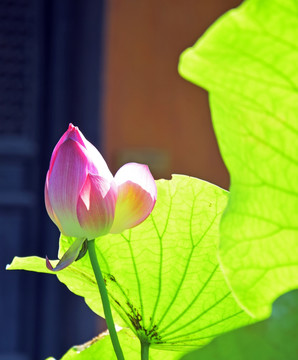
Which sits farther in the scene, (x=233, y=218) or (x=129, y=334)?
(x=129, y=334)

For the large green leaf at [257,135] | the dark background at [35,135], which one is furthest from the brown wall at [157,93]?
the large green leaf at [257,135]

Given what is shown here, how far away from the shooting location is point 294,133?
6.9 inches

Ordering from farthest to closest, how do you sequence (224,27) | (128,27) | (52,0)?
(52,0) < (128,27) < (224,27)

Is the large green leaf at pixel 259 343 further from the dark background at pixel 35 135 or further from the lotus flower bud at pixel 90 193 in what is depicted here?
the dark background at pixel 35 135

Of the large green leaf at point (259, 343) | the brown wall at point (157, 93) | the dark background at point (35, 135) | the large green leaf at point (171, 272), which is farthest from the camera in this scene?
the dark background at point (35, 135)

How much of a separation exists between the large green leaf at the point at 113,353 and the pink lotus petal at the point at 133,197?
0.07m

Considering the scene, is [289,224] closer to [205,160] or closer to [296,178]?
[296,178]

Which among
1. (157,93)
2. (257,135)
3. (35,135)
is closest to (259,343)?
(257,135)

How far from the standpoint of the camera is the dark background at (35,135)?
2918 mm

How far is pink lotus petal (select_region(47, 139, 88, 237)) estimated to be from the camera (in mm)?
242

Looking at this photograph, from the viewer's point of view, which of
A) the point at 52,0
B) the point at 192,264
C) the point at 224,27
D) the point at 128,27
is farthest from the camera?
the point at 52,0

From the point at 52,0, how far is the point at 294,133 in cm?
296

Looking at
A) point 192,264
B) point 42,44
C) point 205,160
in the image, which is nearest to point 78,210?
point 192,264

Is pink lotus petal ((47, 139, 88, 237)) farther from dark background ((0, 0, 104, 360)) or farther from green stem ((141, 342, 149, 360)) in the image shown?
dark background ((0, 0, 104, 360))
